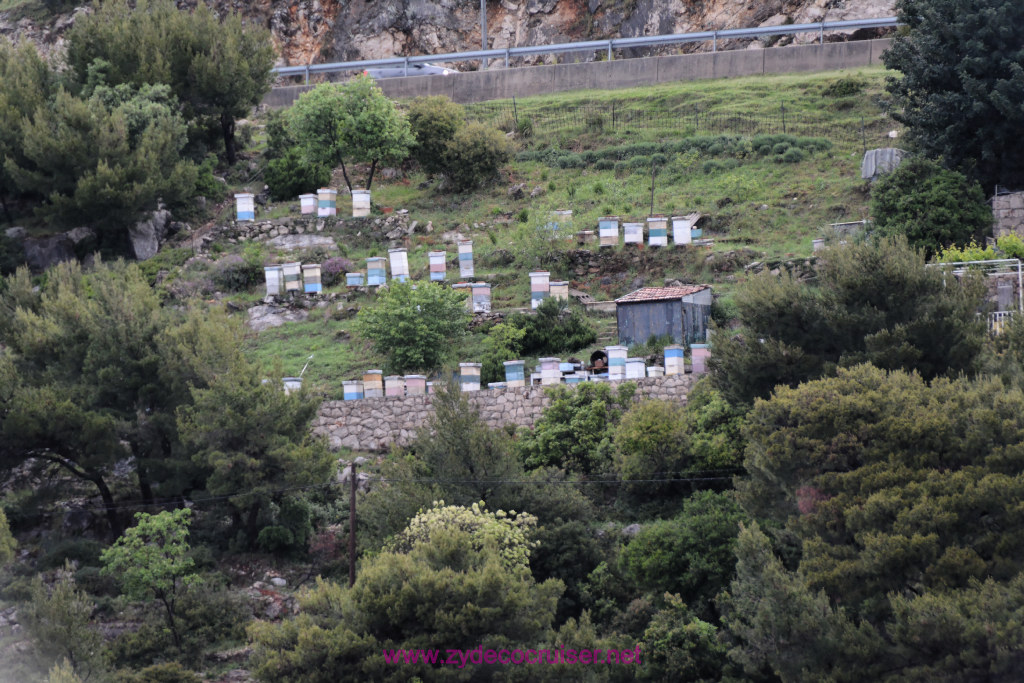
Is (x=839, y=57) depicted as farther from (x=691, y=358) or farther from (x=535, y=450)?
Result: (x=535, y=450)

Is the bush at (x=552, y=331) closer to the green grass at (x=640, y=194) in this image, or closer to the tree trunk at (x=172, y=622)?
the green grass at (x=640, y=194)

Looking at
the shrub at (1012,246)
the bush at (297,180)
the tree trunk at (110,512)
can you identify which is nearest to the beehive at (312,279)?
the bush at (297,180)

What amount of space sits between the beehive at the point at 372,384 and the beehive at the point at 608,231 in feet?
26.2

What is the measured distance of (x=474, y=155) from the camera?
38656 millimetres

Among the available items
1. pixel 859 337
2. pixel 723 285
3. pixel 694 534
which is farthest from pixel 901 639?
pixel 723 285

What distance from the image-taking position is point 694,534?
21.9 m

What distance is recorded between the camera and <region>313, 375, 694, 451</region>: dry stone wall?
26.3 meters

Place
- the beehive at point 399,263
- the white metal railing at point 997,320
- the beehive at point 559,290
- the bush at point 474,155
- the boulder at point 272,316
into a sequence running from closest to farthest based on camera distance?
the white metal railing at point 997,320 < the beehive at point 559,290 < the boulder at point 272,316 < the beehive at point 399,263 < the bush at point 474,155

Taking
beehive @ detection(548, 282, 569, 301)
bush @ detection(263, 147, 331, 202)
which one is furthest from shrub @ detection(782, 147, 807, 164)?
bush @ detection(263, 147, 331, 202)

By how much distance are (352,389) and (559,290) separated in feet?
19.4

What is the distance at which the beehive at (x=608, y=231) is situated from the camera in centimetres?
3278

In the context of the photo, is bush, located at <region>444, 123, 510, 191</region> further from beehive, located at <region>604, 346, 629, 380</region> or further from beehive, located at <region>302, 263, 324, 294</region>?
beehive, located at <region>604, 346, 629, 380</region>

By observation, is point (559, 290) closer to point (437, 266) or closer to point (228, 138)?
point (437, 266)

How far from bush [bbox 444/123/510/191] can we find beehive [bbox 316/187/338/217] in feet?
12.6
